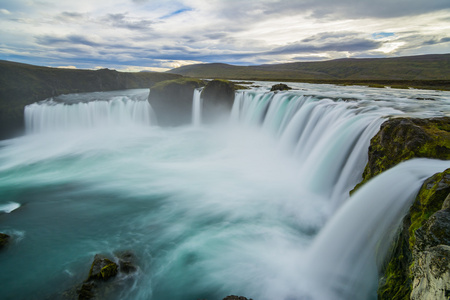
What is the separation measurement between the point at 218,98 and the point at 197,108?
3659 mm

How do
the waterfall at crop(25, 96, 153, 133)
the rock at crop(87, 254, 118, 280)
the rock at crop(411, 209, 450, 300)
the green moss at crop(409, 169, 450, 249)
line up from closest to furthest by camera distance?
the rock at crop(411, 209, 450, 300)
the green moss at crop(409, 169, 450, 249)
the rock at crop(87, 254, 118, 280)
the waterfall at crop(25, 96, 153, 133)

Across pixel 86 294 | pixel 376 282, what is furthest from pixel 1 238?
pixel 376 282

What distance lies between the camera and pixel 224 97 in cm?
2661

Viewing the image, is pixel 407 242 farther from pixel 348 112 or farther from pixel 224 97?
pixel 224 97

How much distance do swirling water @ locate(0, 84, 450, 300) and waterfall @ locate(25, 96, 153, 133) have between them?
927 cm

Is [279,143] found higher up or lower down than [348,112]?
lower down

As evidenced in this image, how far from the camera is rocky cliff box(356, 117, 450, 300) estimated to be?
3.18 m

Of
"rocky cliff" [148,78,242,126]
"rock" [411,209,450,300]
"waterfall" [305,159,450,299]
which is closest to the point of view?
"rock" [411,209,450,300]

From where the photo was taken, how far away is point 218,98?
26.9m

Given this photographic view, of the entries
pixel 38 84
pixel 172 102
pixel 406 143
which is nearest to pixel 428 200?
pixel 406 143

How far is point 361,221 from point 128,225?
27.0ft

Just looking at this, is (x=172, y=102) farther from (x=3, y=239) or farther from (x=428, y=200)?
(x=428, y=200)

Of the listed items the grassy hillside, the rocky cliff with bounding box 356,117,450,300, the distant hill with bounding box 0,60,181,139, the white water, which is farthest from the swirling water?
the grassy hillside

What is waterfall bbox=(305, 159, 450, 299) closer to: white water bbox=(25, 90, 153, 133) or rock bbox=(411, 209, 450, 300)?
rock bbox=(411, 209, 450, 300)
